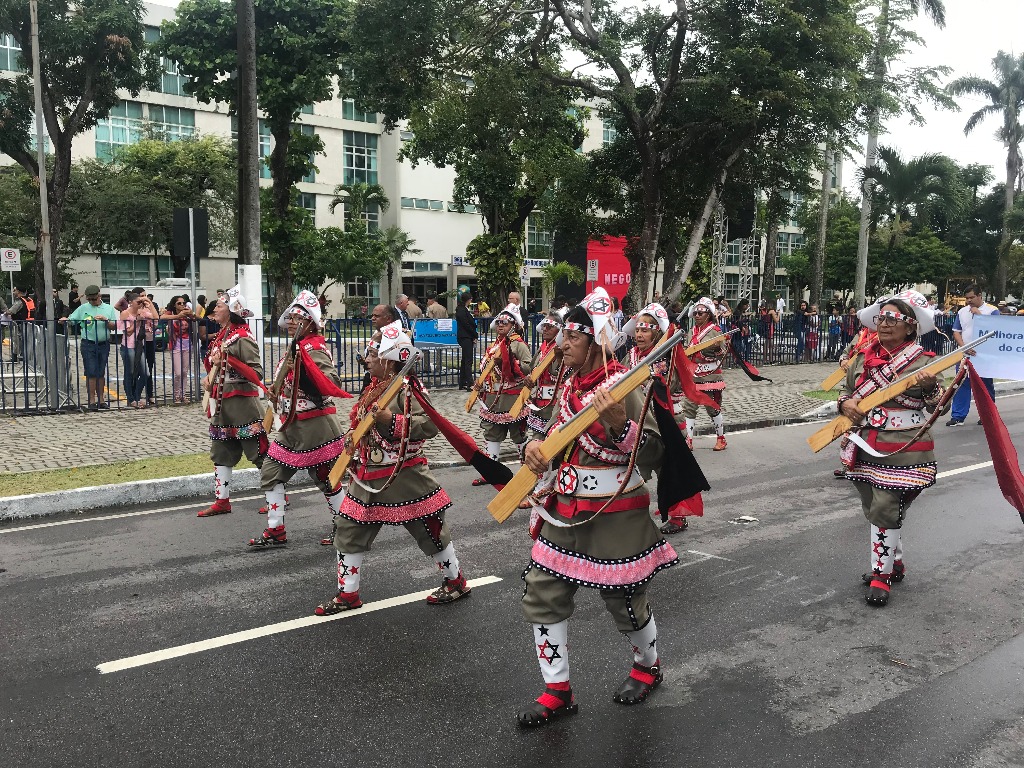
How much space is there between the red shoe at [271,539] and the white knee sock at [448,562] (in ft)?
6.26

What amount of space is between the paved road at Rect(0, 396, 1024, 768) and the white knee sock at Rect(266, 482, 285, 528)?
0.91 feet

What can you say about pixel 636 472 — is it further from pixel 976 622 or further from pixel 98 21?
pixel 98 21

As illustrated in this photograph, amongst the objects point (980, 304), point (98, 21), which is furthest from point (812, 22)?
point (98, 21)

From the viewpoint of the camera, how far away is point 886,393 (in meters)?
5.81

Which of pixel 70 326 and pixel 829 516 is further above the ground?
pixel 70 326


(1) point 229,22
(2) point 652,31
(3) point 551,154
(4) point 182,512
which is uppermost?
(1) point 229,22

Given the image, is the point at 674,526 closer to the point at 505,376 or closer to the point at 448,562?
the point at 448,562

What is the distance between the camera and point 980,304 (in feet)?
43.3

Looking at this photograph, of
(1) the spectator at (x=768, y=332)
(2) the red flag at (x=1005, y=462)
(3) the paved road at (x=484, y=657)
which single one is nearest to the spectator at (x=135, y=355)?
(3) the paved road at (x=484, y=657)

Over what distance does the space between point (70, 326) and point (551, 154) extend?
607 inches

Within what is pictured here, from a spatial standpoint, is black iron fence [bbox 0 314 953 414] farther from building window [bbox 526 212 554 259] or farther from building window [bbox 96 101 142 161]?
building window [bbox 526 212 554 259]

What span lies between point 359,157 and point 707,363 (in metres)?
47.3

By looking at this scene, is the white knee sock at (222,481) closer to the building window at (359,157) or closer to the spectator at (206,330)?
the spectator at (206,330)

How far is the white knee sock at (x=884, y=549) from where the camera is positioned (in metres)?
6.03
